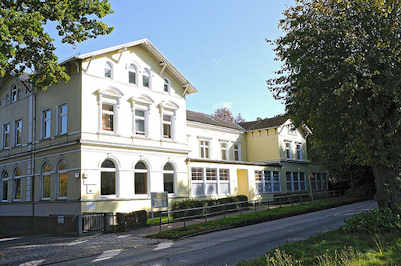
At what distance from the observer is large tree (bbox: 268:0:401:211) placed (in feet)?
35.6

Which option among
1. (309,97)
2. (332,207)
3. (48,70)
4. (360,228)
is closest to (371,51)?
(309,97)

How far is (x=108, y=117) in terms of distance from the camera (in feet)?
75.0

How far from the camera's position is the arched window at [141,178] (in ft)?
77.6

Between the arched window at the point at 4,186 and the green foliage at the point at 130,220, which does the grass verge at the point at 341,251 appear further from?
the arched window at the point at 4,186

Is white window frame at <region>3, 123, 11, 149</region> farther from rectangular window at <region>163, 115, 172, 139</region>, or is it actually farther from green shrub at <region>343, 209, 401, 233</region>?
green shrub at <region>343, 209, 401, 233</region>

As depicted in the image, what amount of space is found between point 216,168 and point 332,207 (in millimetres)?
9188

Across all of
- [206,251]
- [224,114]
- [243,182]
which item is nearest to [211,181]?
[243,182]

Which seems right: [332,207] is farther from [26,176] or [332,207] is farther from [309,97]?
[26,176]

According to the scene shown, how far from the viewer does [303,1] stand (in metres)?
12.5

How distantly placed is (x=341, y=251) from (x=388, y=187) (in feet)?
15.2

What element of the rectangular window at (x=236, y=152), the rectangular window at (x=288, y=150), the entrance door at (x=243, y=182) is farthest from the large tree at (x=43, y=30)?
the rectangular window at (x=288, y=150)

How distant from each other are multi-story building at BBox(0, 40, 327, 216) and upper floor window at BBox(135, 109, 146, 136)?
7cm

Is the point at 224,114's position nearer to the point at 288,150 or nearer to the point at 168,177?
the point at 288,150

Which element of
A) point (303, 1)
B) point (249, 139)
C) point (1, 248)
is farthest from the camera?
point (249, 139)
